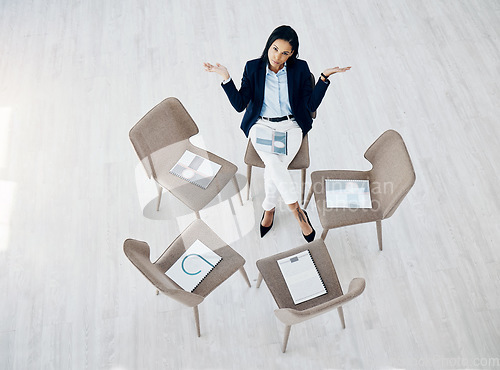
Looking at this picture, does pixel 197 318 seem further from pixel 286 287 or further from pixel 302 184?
pixel 302 184

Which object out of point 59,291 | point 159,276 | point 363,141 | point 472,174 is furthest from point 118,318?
point 472,174

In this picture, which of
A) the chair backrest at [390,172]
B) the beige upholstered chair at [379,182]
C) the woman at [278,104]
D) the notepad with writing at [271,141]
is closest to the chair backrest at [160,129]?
the woman at [278,104]

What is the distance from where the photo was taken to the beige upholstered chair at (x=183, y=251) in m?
2.45

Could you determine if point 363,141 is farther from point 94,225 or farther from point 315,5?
point 94,225

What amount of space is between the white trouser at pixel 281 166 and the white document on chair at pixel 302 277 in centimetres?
49

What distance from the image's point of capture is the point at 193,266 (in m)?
2.77

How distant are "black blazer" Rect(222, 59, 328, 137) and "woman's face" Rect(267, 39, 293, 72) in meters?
0.13

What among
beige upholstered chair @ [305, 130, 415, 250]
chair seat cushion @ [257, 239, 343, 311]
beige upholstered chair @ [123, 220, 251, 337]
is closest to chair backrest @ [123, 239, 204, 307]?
beige upholstered chair @ [123, 220, 251, 337]

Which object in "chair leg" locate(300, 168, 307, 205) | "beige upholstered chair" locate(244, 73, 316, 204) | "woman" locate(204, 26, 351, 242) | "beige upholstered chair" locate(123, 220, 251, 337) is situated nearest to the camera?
"beige upholstered chair" locate(123, 220, 251, 337)

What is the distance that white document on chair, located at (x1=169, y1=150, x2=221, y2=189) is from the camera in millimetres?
3092

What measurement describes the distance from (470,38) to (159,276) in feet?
12.9

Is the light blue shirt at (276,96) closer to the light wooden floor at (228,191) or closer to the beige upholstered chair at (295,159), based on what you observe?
the beige upholstered chair at (295,159)

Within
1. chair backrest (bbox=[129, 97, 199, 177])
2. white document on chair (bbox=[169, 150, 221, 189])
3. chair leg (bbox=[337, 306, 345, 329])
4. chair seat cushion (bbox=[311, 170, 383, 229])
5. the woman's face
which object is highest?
the woman's face

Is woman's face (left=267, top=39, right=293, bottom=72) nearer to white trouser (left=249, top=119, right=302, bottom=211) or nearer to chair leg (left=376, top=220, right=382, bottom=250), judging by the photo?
white trouser (left=249, top=119, right=302, bottom=211)
